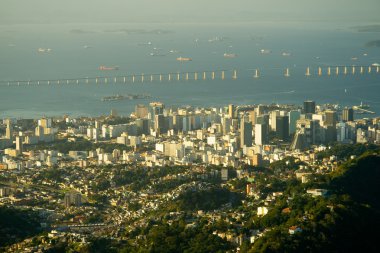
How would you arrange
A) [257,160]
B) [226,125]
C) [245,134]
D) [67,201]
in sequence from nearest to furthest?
1. [67,201]
2. [257,160]
3. [245,134]
4. [226,125]

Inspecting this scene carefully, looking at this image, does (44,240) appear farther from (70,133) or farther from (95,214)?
(70,133)

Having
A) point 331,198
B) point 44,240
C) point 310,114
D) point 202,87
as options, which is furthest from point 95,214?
point 202,87

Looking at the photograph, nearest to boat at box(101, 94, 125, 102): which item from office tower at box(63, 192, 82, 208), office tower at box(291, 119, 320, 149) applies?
office tower at box(291, 119, 320, 149)

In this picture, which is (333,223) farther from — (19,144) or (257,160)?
(19,144)

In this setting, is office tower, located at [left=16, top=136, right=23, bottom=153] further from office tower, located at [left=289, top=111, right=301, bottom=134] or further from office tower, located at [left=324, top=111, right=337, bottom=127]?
office tower, located at [left=324, top=111, right=337, bottom=127]

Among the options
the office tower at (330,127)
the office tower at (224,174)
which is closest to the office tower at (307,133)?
the office tower at (330,127)

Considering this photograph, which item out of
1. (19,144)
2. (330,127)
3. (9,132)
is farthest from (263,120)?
(9,132)
